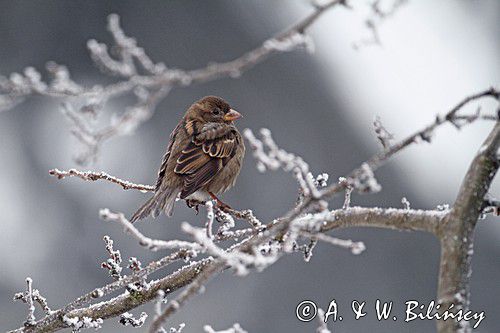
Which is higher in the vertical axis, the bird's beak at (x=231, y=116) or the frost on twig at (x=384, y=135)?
the bird's beak at (x=231, y=116)

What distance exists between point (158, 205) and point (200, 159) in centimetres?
62

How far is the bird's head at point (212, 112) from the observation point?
608 centimetres

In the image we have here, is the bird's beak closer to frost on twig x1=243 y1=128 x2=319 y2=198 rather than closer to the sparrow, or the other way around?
the sparrow

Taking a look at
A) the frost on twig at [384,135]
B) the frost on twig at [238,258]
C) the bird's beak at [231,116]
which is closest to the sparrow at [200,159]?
the bird's beak at [231,116]

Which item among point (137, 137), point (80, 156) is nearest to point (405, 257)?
point (137, 137)

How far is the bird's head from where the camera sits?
239 inches

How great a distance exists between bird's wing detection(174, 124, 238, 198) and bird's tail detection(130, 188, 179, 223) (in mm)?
91

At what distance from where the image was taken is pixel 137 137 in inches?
421

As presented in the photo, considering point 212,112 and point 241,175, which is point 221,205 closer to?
point 212,112

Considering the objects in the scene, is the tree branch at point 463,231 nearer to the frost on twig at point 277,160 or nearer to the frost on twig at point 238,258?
the frost on twig at point 277,160

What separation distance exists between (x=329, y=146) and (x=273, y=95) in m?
1.01

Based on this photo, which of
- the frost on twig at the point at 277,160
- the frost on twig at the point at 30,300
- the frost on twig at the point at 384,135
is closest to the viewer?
the frost on twig at the point at 277,160

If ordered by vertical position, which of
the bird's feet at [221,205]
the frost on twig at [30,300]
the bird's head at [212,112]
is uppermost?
the bird's head at [212,112]

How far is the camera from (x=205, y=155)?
565cm
